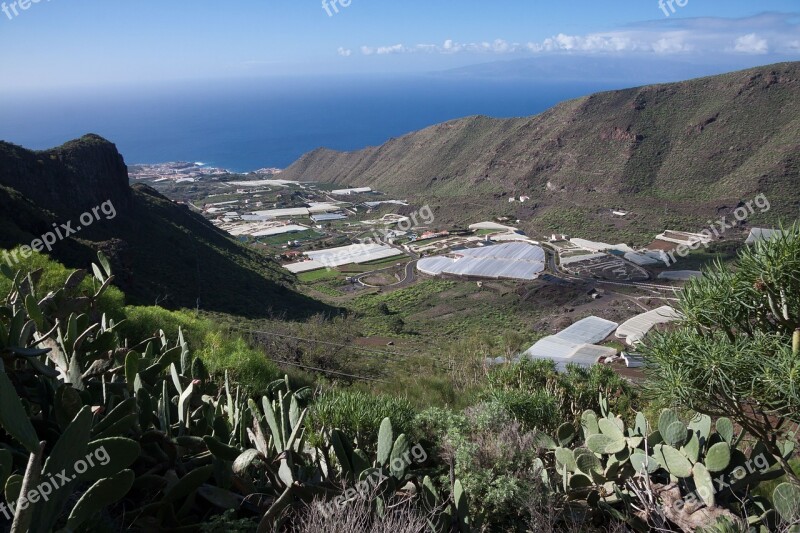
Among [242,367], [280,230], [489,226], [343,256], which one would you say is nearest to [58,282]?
[242,367]

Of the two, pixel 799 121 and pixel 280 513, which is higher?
pixel 280 513

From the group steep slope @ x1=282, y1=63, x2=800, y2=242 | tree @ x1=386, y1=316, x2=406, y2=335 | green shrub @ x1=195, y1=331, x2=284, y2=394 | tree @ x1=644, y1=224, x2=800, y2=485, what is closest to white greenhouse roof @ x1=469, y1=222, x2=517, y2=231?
steep slope @ x1=282, y1=63, x2=800, y2=242

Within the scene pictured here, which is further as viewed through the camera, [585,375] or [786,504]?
[585,375]

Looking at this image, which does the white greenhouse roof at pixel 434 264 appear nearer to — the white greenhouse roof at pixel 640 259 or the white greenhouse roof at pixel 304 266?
the white greenhouse roof at pixel 304 266

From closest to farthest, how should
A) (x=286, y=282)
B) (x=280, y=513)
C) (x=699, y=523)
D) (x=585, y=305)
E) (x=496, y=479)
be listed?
(x=280, y=513) < (x=699, y=523) < (x=496, y=479) < (x=585, y=305) < (x=286, y=282)

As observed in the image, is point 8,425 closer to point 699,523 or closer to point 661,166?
point 699,523

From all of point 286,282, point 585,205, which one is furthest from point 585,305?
point 585,205

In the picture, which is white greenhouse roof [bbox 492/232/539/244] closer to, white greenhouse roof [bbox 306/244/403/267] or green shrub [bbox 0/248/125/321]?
white greenhouse roof [bbox 306/244/403/267]

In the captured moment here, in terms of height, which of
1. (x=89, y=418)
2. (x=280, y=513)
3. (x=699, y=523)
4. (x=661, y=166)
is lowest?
(x=661, y=166)

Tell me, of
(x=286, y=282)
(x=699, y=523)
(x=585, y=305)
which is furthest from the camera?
(x=286, y=282)
